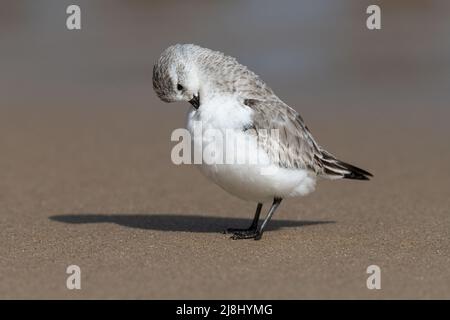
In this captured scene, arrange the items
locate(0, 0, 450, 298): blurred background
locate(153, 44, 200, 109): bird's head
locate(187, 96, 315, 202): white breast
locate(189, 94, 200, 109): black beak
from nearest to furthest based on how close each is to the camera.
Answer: locate(0, 0, 450, 298): blurred background, locate(187, 96, 315, 202): white breast, locate(153, 44, 200, 109): bird's head, locate(189, 94, 200, 109): black beak

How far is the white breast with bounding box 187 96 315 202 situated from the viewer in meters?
6.67

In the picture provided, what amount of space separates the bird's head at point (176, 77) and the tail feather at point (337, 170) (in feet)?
4.23

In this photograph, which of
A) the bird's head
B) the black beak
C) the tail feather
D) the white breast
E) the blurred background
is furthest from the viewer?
the tail feather

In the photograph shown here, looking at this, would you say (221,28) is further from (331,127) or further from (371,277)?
(371,277)

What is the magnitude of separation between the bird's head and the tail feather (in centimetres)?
129

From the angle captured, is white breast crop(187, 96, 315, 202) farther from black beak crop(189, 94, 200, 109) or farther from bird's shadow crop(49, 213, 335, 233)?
bird's shadow crop(49, 213, 335, 233)

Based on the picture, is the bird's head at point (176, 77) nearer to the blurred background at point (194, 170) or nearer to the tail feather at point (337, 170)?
the blurred background at point (194, 170)

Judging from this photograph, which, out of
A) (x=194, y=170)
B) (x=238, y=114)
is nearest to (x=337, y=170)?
(x=238, y=114)

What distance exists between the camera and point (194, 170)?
10.6 m

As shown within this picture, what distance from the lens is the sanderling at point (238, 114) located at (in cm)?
677

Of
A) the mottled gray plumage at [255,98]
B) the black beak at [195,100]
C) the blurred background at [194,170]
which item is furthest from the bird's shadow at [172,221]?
the black beak at [195,100]

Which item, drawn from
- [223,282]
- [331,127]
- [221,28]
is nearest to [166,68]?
[223,282]

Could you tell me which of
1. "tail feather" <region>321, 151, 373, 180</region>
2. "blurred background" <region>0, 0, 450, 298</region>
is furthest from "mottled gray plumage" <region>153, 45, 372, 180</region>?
"blurred background" <region>0, 0, 450, 298</region>

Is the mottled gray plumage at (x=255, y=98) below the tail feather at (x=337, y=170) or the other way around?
the other way around
